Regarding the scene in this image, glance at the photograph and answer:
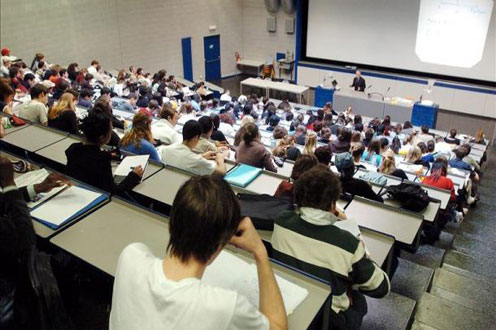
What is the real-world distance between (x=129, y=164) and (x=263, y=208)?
1.37 meters

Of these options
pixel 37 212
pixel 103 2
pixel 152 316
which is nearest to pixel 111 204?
pixel 37 212

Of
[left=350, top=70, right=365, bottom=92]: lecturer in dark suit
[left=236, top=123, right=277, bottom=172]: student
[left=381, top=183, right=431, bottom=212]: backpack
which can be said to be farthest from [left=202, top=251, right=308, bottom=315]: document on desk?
[left=350, top=70, right=365, bottom=92]: lecturer in dark suit

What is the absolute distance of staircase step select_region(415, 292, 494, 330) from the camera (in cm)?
332

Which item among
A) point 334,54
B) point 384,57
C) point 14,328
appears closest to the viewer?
point 14,328

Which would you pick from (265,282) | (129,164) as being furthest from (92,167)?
(265,282)

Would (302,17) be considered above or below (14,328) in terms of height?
above

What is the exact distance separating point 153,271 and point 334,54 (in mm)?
14027

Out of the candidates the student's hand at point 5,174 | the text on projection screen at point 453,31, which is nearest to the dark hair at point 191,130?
the student's hand at point 5,174

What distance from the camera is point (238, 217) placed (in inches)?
56.5

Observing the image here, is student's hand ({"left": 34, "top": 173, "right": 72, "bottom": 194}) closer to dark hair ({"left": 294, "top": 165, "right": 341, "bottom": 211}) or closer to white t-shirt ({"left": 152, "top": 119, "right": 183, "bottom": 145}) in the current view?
dark hair ({"left": 294, "top": 165, "right": 341, "bottom": 211})

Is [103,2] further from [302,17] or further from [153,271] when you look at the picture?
[153,271]

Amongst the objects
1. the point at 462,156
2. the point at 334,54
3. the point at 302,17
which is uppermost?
the point at 302,17

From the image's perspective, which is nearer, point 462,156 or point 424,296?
point 424,296

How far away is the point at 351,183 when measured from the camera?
4086 mm
